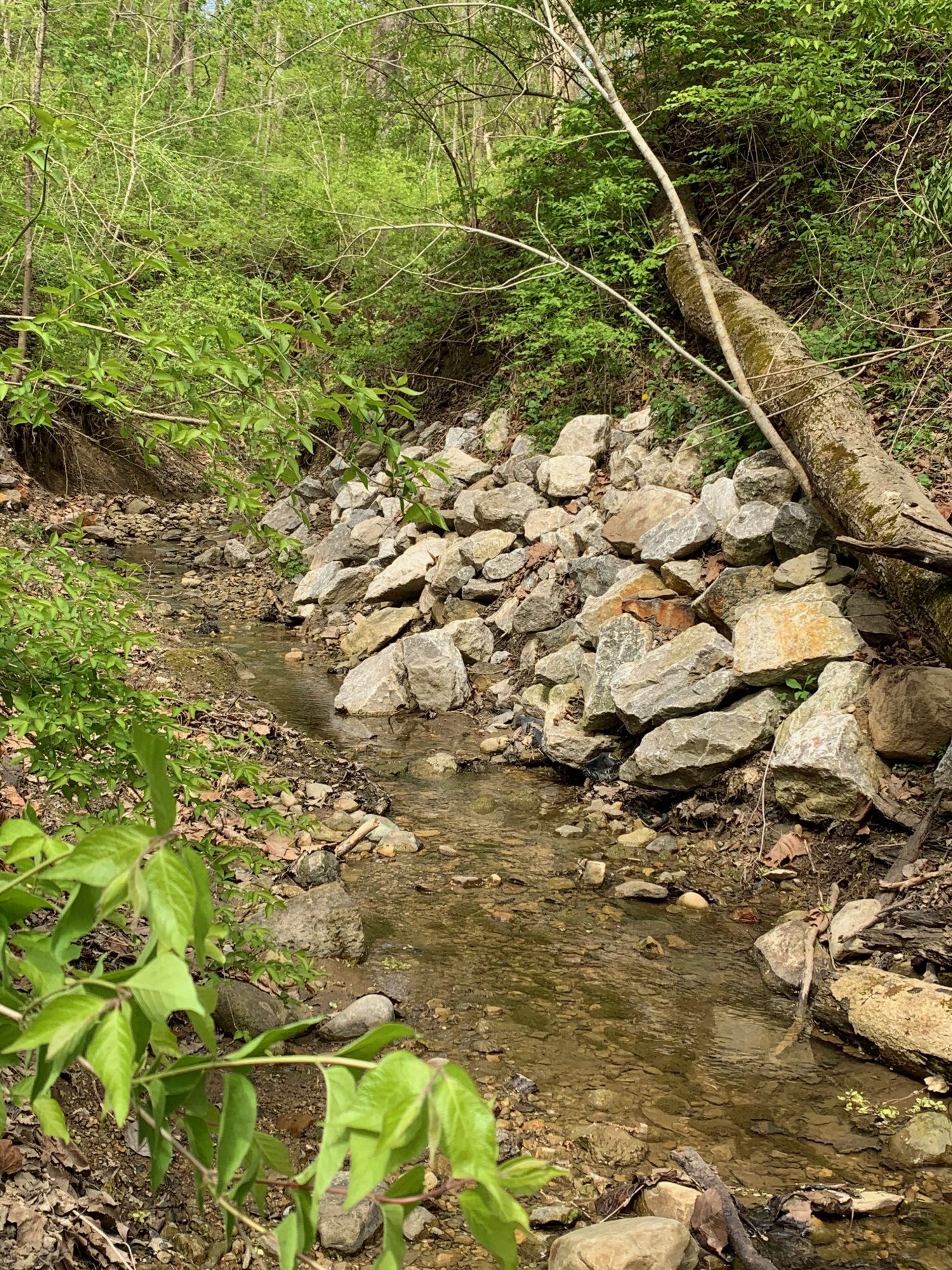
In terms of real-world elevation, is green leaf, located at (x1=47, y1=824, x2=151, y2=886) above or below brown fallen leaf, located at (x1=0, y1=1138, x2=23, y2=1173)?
above

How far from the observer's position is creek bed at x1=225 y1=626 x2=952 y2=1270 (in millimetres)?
3121

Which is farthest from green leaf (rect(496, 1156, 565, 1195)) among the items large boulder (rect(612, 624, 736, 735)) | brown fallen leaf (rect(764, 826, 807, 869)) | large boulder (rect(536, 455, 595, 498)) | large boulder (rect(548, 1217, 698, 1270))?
large boulder (rect(536, 455, 595, 498))

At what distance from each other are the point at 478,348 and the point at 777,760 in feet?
28.6

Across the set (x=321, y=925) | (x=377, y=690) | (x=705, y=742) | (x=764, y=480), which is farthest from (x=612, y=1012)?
(x=377, y=690)

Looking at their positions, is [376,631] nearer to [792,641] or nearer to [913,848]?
[792,641]

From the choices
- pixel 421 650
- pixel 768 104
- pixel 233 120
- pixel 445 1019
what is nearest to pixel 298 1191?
pixel 445 1019

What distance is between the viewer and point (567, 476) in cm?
874

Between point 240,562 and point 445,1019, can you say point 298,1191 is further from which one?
point 240,562

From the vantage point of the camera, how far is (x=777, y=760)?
199 inches

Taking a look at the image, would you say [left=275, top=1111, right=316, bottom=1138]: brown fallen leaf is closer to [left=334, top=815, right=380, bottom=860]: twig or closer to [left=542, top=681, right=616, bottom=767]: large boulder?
[left=334, top=815, right=380, bottom=860]: twig

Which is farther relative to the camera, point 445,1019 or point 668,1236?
point 445,1019

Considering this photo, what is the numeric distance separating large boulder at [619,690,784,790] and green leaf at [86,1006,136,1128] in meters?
5.14

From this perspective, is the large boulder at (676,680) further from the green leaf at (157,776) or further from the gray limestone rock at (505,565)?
the green leaf at (157,776)

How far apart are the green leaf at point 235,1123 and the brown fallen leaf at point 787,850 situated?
4724 mm
